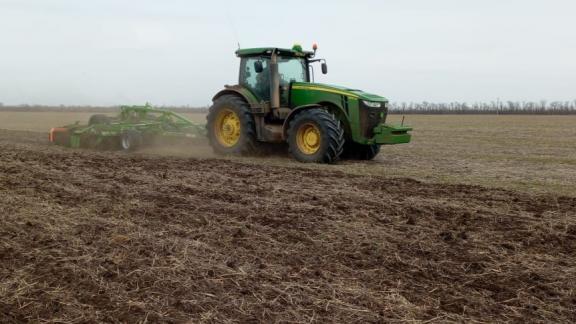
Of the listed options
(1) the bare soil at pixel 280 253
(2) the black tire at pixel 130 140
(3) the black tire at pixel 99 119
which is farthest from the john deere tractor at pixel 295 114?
(3) the black tire at pixel 99 119

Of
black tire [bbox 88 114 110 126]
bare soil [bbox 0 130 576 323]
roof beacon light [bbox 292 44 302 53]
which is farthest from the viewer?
black tire [bbox 88 114 110 126]

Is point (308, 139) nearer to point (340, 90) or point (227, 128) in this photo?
point (340, 90)

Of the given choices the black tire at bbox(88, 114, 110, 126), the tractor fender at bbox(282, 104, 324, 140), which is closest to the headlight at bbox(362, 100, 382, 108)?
the tractor fender at bbox(282, 104, 324, 140)

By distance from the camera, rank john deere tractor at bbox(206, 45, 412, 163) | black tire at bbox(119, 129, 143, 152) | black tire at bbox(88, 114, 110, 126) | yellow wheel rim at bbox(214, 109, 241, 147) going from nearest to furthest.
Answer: john deere tractor at bbox(206, 45, 412, 163) → yellow wheel rim at bbox(214, 109, 241, 147) → black tire at bbox(119, 129, 143, 152) → black tire at bbox(88, 114, 110, 126)

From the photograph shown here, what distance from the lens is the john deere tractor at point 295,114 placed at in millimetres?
10758

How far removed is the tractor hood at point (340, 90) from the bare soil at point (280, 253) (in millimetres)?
3599

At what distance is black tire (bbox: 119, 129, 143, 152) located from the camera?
12862mm

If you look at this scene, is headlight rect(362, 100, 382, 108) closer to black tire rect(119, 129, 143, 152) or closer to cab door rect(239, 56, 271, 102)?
cab door rect(239, 56, 271, 102)

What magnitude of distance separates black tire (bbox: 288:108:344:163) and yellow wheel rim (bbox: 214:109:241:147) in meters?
1.72

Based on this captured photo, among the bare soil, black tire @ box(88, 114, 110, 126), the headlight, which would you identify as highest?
the headlight

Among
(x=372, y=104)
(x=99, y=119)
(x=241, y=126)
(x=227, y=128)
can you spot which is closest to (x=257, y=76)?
(x=241, y=126)

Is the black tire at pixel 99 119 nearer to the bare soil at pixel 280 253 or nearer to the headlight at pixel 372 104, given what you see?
the bare soil at pixel 280 253

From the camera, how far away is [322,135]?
10.5 metres

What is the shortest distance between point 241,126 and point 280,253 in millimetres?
7485
